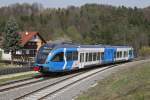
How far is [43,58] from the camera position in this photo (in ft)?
100

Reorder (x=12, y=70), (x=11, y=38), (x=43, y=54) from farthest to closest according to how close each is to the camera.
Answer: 1. (x=11, y=38)
2. (x=12, y=70)
3. (x=43, y=54)

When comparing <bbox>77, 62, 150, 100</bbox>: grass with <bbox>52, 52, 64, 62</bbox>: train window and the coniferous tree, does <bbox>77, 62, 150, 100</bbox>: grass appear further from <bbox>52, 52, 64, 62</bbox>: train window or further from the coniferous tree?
the coniferous tree

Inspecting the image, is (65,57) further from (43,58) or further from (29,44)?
(29,44)

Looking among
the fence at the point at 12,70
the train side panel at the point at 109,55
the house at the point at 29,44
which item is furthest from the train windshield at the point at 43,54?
the house at the point at 29,44

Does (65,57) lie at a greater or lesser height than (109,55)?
greater

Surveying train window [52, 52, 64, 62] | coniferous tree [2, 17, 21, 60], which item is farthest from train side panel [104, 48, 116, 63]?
coniferous tree [2, 17, 21, 60]

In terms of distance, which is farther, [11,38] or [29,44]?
[29,44]

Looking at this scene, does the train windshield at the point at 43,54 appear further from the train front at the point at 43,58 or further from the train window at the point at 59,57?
the train window at the point at 59,57

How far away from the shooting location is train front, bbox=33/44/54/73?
30.3 m

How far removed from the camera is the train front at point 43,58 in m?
30.3

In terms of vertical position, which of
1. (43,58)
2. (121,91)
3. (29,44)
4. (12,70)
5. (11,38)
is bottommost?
(121,91)

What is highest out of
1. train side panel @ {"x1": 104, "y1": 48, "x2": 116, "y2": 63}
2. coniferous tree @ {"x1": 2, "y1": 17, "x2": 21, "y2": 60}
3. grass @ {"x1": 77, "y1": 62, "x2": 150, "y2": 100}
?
coniferous tree @ {"x1": 2, "y1": 17, "x2": 21, "y2": 60}

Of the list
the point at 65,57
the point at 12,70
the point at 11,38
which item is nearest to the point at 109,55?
the point at 65,57

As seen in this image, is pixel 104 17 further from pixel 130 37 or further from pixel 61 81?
pixel 61 81
